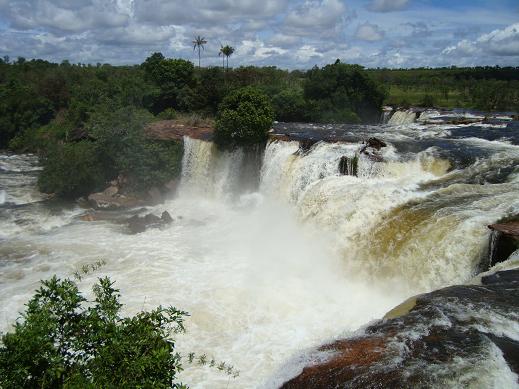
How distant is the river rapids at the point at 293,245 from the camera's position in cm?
1286

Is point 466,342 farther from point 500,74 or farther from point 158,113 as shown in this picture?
point 500,74

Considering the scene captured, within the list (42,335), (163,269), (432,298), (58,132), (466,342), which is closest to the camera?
(42,335)

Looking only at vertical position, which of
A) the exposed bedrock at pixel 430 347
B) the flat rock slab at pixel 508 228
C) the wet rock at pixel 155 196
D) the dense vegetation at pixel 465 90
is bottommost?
the wet rock at pixel 155 196

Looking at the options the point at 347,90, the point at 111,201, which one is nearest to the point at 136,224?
the point at 111,201

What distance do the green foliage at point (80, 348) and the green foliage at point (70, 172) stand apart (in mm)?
24693

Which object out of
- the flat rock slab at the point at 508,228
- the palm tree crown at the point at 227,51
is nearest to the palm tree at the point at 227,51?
the palm tree crown at the point at 227,51

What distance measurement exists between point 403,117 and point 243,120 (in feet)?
60.6

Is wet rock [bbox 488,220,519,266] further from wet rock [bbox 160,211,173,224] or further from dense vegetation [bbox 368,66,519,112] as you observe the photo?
dense vegetation [bbox 368,66,519,112]

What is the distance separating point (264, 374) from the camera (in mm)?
11062

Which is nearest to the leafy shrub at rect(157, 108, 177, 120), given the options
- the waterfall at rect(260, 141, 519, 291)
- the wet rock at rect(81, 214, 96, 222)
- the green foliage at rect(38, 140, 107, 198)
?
the green foliage at rect(38, 140, 107, 198)

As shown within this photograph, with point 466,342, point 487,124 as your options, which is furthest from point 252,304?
point 487,124

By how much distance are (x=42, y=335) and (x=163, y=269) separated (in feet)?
40.5

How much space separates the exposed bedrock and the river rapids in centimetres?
19

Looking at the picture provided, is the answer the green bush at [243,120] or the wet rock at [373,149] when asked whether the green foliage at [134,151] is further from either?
the wet rock at [373,149]
